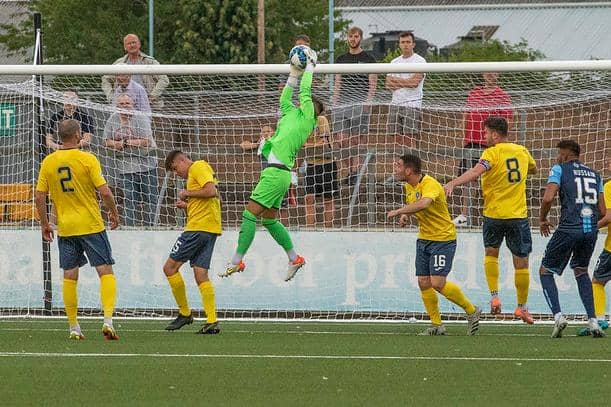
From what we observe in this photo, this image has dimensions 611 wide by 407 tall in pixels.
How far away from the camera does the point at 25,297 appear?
698 inches

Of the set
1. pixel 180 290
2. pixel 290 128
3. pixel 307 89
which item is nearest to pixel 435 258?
pixel 290 128

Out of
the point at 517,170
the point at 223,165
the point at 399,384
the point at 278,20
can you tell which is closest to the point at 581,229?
the point at 517,170

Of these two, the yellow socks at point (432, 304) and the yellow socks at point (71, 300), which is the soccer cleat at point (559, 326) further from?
the yellow socks at point (71, 300)

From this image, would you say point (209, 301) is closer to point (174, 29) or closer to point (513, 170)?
point (513, 170)

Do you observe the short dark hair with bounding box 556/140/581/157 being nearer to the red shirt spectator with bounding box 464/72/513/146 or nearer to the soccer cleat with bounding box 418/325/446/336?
the soccer cleat with bounding box 418/325/446/336

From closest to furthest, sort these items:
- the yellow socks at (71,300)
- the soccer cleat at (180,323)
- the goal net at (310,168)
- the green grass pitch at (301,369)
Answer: the green grass pitch at (301,369), the yellow socks at (71,300), the soccer cleat at (180,323), the goal net at (310,168)

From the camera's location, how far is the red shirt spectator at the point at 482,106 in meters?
17.9

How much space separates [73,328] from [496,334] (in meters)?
4.26

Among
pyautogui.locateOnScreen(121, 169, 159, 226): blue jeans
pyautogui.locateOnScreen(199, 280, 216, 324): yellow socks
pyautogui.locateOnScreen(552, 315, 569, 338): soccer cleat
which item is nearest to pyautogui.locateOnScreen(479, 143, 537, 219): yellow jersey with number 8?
pyautogui.locateOnScreen(552, 315, 569, 338): soccer cleat

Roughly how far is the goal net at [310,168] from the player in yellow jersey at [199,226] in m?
2.53

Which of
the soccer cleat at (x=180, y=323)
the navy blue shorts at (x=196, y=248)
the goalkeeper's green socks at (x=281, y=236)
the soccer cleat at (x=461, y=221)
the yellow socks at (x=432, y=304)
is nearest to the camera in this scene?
the yellow socks at (x=432, y=304)

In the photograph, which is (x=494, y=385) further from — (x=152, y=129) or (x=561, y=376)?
(x=152, y=129)

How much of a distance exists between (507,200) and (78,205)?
463cm

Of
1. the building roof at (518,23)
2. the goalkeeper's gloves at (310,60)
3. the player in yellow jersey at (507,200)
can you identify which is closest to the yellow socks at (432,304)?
the player in yellow jersey at (507,200)
